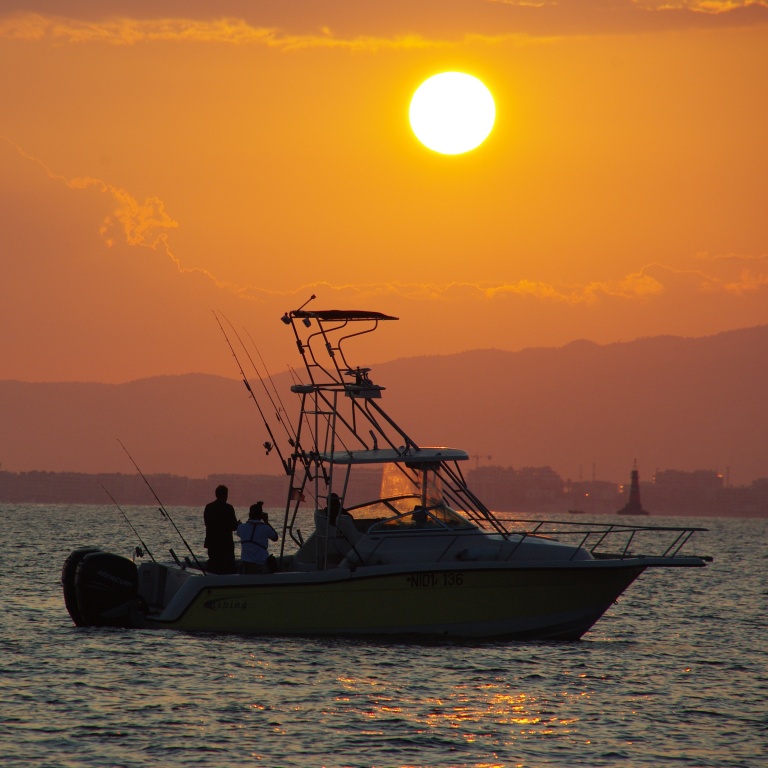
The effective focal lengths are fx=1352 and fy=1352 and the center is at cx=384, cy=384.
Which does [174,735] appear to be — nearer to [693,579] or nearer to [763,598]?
[763,598]

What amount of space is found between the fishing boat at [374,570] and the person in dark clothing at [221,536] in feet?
1.56

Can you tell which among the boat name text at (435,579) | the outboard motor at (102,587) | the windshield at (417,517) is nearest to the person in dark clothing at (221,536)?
the outboard motor at (102,587)

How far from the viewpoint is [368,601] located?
67.6 ft

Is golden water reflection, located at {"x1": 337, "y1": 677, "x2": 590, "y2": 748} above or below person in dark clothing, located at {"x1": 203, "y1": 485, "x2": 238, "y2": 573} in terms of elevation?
below

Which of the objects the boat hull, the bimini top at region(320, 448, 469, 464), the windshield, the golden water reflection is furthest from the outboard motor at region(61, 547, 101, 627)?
the golden water reflection

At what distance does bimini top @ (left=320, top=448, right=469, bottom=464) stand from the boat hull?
6.39 feet

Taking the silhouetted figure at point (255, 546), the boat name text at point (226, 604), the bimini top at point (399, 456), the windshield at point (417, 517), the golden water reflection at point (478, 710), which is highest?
the bimini top at point (399, 456)

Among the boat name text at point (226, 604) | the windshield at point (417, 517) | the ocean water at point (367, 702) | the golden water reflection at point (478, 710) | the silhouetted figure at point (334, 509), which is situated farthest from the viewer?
the silhouetted figure at point (334, 509)

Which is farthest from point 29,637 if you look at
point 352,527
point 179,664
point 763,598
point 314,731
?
point 763,598

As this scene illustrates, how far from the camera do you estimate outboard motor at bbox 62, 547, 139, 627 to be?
21781 millimetres

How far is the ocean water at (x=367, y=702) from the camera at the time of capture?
48.9 ft

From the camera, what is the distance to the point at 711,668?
22344mm

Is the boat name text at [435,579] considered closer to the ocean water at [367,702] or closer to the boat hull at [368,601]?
the boat hull at [368,601]

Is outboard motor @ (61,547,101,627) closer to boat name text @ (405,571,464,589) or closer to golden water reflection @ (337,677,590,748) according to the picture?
boat name text @ (405,571,464,589)
